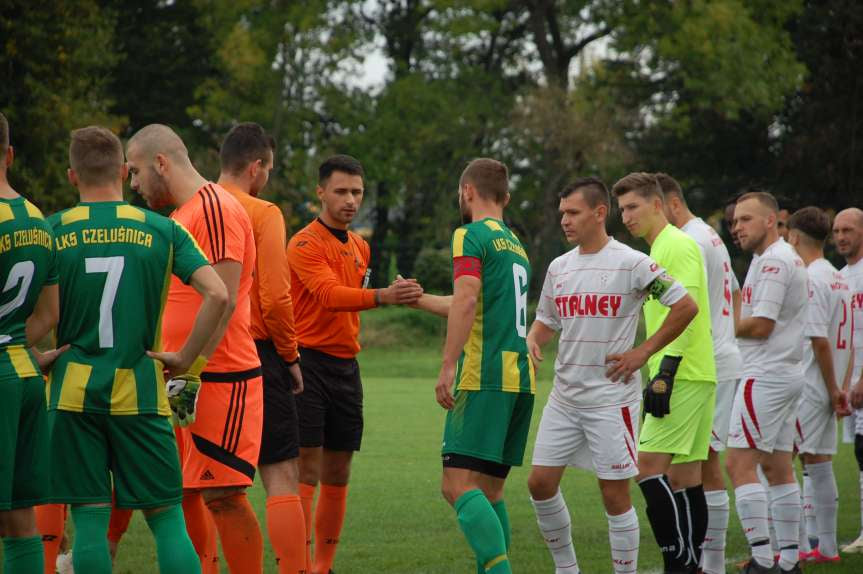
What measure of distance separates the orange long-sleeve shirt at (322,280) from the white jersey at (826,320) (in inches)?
138

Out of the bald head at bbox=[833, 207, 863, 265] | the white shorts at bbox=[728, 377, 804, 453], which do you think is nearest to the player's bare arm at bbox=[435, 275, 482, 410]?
the white shorts at bbox=[728, 377, 804, 453]

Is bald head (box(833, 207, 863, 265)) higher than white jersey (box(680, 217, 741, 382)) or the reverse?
higher

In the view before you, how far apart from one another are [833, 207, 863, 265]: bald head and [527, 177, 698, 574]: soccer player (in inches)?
138

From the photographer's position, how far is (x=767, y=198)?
27.1 feet

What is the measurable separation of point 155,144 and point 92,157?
2.00 feet

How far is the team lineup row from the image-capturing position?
16.9 feet

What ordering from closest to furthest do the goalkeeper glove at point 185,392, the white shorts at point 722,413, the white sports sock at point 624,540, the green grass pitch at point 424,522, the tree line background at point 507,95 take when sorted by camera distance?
the goalkeeper glove at point 185,392 < the white sports sock at point 624,540 < the white shorts at point 722,413 < the green grass pitch at point 424,522 < the tree line background at point 507,95

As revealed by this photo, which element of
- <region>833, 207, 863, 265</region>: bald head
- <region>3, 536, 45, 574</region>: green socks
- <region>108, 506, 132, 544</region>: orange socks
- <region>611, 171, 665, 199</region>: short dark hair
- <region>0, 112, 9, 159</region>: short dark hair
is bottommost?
<region>108, 506, 132, 544</region>: orange socks

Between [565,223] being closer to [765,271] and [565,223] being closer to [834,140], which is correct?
[765,271]

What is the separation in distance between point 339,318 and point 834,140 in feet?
101

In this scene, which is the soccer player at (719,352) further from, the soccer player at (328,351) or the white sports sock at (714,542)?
the soccer player at (328,351)

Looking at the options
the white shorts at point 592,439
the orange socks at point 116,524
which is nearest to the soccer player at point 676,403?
the white shorts at point 592,439

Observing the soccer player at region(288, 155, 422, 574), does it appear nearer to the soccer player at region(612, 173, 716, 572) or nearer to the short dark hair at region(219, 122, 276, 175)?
the short dark hair at region(219, 122, 276, 175)

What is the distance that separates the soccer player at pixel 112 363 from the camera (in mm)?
5113
